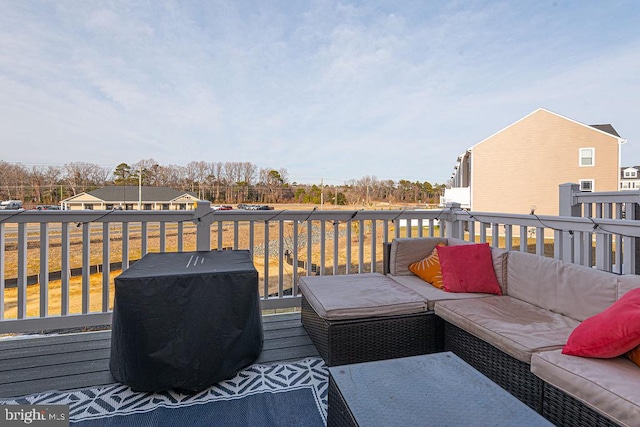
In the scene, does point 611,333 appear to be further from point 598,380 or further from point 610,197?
point 610,197

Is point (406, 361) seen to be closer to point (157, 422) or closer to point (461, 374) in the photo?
point (461, 374)

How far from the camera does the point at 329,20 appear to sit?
6.40 meters

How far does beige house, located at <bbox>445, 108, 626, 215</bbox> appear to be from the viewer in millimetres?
13000

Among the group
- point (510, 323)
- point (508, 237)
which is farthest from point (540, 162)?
point (510, 323)

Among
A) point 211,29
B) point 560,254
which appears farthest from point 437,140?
point 560,254

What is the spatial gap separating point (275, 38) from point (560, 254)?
624 centimetres

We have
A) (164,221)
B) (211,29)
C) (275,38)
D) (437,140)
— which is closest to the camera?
(164,221)

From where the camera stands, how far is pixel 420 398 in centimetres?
113

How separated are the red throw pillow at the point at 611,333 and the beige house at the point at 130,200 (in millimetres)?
2782

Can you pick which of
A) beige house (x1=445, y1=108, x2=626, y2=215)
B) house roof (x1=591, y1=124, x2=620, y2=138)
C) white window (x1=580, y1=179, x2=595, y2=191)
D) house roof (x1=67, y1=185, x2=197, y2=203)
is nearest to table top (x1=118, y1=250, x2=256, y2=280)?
house roof (x1=67, y1=185, x2=197, y2=203)

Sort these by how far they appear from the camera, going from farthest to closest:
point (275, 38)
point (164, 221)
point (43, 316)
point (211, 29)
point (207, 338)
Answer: point (275, 38), point (211, 29), point (164, 221), point (43, 316), point (207, 338)

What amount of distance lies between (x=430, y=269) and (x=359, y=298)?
85 cm

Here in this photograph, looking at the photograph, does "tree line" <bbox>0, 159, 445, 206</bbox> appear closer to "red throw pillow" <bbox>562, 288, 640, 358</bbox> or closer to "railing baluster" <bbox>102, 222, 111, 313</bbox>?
"railing baluster" <bbox>102, 222, 111, 313</bbox>

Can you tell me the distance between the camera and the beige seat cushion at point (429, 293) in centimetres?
230
